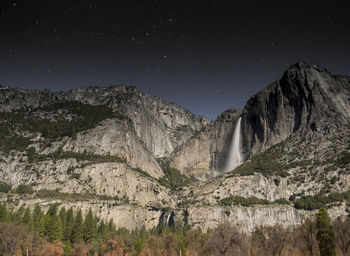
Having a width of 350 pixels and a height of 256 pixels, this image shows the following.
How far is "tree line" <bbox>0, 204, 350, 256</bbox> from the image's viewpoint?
224ft

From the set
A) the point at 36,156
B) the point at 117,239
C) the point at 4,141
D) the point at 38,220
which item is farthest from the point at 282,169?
the point at 4,141

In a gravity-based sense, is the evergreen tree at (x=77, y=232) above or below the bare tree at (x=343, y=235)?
below

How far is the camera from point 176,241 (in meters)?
109

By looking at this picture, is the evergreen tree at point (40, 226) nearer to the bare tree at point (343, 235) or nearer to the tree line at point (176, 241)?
the tree line at point (176, 241)

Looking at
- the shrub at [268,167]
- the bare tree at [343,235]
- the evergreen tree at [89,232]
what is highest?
the shrub at [268,167]

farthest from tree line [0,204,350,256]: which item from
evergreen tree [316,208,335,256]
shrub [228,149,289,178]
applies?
shrub [228,149,289,178]

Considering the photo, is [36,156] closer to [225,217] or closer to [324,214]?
[225,217]

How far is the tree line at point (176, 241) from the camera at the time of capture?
6819cm

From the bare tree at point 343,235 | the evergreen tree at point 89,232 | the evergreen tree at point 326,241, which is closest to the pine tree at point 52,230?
the evergreen tree at point 89,232

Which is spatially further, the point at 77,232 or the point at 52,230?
the point at 77,232

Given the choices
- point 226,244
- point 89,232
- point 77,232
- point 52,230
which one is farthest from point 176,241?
point 52,230

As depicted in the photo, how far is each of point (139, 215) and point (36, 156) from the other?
2763 inches

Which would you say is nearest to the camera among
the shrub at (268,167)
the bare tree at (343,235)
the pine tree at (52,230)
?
the bare tree at (343,235)

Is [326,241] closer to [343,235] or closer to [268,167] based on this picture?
[343,235]
